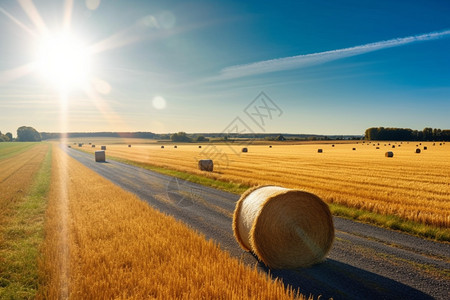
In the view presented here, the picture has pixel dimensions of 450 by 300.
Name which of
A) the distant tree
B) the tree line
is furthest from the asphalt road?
the tree line

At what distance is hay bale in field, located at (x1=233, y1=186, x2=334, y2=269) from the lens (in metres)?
7.53

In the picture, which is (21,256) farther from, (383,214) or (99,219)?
(383,214)

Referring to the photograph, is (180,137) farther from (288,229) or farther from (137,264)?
(137,264)

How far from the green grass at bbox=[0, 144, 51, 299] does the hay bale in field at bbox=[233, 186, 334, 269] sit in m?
5.29

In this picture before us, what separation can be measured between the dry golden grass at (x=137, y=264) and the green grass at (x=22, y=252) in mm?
307

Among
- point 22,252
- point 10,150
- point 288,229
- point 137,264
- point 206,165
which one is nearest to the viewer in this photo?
point 137,264

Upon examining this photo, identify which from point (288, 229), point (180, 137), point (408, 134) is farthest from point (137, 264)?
point (408, 134)

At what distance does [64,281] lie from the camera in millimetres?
6090

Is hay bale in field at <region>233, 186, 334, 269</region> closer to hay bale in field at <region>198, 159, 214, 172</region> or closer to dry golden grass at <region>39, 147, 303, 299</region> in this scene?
dry golden grass at <region>39, 147, 303, 299</region>

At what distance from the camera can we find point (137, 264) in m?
6.86

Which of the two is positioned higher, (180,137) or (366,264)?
(180,137)

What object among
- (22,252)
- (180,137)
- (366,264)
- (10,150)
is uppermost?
(180,137)

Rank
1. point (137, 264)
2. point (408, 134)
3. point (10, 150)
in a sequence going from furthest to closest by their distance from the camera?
1. point (408, 134)
2. point (10, 150)
3. point (137, 264)

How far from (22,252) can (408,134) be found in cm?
17388
